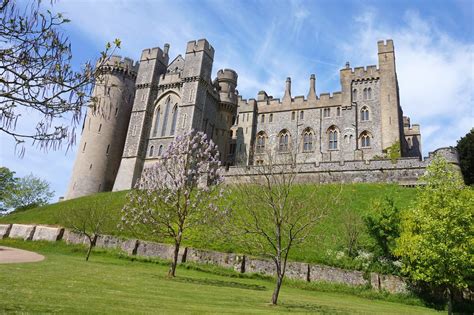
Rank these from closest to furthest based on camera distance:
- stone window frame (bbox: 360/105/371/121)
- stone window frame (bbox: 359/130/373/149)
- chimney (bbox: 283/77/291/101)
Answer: stone window frame (bbox: 359/130/373/149) → stone window frame (bbox: 360/105/371/121) → chimney (bbox: 283/77/291/101)

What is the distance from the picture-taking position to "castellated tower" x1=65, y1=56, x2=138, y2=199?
1886 inches

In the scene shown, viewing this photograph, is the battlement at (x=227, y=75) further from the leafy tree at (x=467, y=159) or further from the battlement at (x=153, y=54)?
the leafy tree at (x=467, y=159)

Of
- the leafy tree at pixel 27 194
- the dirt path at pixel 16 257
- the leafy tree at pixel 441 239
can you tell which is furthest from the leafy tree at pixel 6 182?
the leafy tree at pixel 441 239

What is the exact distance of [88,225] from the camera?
29.9 metres

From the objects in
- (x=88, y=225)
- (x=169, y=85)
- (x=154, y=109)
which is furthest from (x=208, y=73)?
(x=88, y=225)

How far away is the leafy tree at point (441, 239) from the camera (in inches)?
639

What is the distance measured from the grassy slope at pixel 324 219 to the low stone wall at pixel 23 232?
272 centimetres

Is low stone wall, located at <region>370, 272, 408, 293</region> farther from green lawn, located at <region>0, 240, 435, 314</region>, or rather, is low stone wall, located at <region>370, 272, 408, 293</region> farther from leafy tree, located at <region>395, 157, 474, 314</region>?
green lawn, located at <region>0, 240, 435, 314</region>

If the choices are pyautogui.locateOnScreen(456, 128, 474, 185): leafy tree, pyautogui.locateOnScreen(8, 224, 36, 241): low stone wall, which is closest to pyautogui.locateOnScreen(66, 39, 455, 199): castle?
pyautogui.locateOnScreen(456, 128, 474, 185): leafy tree

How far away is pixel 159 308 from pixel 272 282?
12.7 metres

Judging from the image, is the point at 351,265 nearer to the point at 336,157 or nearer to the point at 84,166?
the point at 336,157

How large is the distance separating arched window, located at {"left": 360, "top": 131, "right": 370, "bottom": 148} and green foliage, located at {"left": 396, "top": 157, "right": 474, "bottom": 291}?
1043 inches

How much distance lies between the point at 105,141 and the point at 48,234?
73.6 feet

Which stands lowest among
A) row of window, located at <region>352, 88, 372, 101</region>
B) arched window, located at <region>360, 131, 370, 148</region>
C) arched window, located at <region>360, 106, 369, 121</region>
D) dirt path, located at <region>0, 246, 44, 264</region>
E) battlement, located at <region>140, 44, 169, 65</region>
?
dirt path, located at <region>0, 246, 44, 264</region>
